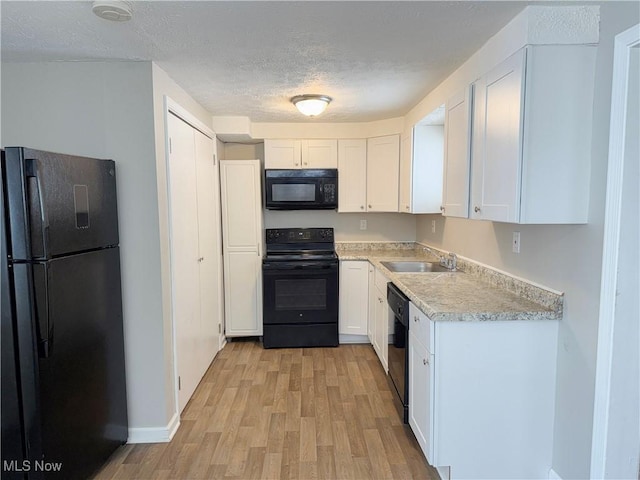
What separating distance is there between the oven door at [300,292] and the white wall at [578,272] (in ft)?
6.39

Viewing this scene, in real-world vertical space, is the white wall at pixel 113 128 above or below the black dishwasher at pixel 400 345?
above

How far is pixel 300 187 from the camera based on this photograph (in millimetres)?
3912

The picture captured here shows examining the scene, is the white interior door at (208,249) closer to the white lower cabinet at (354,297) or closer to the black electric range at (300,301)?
the black electric range at (300,301)

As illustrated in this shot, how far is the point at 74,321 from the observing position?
1.83m

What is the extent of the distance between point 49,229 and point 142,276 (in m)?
0.71

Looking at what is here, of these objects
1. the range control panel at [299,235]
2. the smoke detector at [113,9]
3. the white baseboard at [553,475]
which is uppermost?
the smoke detector at [113,9]

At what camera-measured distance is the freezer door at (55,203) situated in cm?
156

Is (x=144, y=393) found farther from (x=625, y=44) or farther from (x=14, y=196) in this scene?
(x=625, y=44)

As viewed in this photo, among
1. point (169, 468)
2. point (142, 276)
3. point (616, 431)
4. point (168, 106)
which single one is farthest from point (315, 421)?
point (168, 106)

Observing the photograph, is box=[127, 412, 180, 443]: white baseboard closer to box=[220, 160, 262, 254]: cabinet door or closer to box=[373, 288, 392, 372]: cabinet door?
box=[373, 288, 392, 372]: cabinet door

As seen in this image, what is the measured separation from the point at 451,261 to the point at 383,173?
1192 millimetres

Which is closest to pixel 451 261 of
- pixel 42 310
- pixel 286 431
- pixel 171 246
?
pixel 286 431

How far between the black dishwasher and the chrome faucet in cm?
63

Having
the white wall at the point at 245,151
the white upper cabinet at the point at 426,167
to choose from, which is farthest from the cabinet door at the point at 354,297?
the white wall at the point at 245,151
